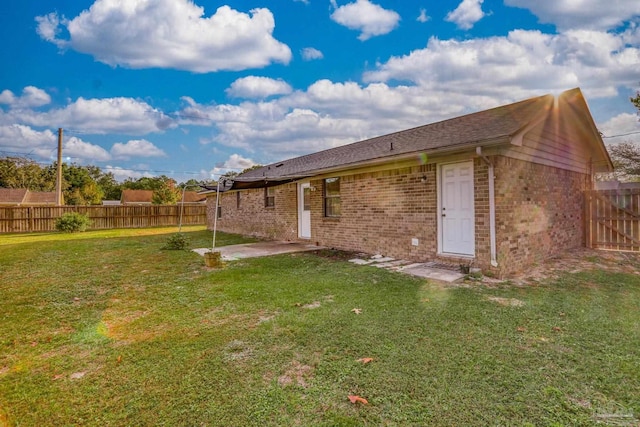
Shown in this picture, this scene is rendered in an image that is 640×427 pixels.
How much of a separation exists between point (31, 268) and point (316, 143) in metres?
17.6

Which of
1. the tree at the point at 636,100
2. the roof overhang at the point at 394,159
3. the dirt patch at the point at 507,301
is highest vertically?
the tree at the point at 636,100

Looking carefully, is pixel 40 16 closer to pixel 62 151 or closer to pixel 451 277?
pixel 62 151

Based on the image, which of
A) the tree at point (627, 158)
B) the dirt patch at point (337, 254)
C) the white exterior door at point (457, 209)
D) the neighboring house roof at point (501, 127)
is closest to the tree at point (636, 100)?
the tree at point (627, 158)

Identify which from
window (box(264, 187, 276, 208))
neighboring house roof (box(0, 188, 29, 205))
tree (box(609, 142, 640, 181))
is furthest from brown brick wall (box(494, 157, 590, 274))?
neighboring house roof (box(0, 188, 29, 205))

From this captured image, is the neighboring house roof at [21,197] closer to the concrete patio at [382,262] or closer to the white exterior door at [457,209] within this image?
the concrete patio at [382,262]

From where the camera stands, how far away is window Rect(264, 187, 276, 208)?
13.2 meters

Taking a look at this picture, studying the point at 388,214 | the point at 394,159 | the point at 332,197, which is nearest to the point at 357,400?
the point at 394,159

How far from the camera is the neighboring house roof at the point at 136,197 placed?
4871cm


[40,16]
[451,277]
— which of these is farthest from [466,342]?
[40,16]

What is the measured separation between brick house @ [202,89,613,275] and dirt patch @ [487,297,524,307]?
1.40 metres

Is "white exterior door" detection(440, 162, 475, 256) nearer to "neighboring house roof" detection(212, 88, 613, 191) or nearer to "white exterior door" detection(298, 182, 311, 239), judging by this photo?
"neighboring house roof" detection(212, 88, 613, 191)

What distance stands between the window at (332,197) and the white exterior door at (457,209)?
3.56m

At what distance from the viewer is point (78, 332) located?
3.64m

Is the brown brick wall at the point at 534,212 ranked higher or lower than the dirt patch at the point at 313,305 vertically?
higher
